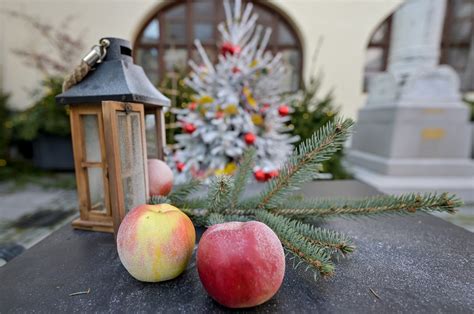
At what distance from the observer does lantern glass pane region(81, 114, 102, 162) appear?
54cm

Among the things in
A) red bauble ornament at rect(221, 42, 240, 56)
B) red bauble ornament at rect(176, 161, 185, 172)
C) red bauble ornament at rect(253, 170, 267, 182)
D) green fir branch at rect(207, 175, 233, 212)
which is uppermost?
red bauble ornament at rect(221, 42, 240, 56)

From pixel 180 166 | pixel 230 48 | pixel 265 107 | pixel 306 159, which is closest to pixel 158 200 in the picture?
pixel 306 159

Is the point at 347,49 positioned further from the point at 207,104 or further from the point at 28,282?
the point at 28,282

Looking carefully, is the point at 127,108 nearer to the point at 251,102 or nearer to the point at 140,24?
the point at 251,102

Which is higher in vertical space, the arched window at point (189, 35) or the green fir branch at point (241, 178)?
the arched window at point (189, 35)

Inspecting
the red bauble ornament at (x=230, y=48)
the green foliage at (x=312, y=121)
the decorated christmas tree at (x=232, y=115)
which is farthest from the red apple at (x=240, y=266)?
the green foliage at (x=312, y=121)

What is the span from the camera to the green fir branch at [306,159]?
393 millimetres

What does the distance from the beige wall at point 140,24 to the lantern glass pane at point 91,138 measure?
3.70 metres

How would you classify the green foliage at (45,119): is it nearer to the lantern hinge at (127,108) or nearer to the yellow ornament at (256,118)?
the yellow ornament at (256,118)

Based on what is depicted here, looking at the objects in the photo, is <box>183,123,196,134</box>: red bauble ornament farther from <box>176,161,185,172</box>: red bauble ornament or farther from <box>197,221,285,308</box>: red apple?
<box>197,221,285,308</box>: red apple

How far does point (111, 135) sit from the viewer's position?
411 mm

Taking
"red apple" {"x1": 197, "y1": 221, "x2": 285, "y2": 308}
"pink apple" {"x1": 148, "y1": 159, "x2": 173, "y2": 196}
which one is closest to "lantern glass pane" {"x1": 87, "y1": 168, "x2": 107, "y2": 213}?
"pink apple" {"x1": 148, "y1": 159, "x2": 173, "y2": 196}

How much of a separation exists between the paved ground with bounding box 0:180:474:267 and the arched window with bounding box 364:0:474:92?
2.97m

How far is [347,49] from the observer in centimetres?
400
